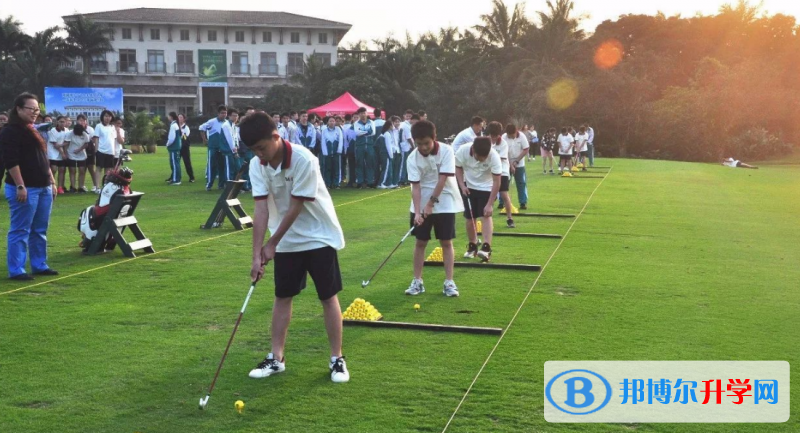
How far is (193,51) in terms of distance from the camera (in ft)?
291

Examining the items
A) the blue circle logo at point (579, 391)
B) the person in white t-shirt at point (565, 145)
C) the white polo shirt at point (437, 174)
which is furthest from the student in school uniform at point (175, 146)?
the blue circle logo at point (579, 391)

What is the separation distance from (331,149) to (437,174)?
1559cm

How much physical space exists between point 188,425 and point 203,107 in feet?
273

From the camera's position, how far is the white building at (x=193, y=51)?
8725 cm

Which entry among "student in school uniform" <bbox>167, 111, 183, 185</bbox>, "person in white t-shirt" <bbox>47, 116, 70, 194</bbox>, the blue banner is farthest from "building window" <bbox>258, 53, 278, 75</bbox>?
"person in white t-shirt" <bbox>47, 116, 70, 194</bbox>

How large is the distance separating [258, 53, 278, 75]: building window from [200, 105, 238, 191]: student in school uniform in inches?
2696

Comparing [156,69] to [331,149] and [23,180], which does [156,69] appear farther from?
[23,180]

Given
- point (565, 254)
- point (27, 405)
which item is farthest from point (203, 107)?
point (27, 405)

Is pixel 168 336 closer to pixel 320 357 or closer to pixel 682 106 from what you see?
pixel 320 357

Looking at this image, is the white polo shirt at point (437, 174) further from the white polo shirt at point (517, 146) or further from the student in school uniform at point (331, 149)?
the student in school uniform at point (331, 149)

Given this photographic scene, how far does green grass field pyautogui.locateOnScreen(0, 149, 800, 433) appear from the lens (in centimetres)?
556

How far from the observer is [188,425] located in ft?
17.4

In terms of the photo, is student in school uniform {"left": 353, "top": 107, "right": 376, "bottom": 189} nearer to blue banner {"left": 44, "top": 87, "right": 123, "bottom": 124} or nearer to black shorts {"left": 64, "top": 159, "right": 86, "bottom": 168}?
black shorts {"left": 64, "top": 159, "right": 86, "bottom": 168}

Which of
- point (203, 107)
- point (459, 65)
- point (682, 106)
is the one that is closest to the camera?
point (682, 106)
